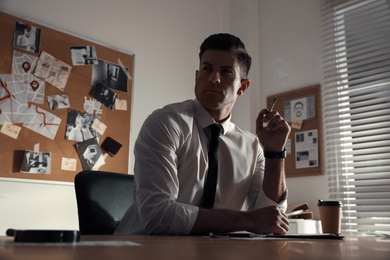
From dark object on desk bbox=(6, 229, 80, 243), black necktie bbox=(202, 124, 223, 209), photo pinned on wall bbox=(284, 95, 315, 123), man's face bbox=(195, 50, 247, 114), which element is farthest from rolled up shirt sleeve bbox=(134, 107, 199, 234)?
photo pinned on wall bbox=(284, 95, 315, 123)

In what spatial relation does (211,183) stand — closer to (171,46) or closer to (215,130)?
(215,130)

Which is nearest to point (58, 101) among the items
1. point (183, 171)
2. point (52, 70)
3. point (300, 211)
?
point (52, 70)

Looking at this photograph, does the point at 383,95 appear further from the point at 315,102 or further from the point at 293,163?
the point at 293,163

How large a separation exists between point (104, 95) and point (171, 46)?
2.75ft

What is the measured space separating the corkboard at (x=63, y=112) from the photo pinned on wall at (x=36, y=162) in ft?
0.07

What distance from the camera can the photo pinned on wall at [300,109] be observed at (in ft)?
10.5

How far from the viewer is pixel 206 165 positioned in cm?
150

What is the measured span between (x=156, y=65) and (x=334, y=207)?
81.1 inches

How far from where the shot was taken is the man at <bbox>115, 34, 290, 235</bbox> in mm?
1224

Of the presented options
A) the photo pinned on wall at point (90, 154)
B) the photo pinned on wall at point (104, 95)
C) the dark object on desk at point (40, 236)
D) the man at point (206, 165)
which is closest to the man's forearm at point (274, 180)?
the man at point (206, 165)

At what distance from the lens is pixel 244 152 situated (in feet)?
5.59

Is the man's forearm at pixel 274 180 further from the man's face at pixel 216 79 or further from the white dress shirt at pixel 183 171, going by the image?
the man's face at pixel 216 79

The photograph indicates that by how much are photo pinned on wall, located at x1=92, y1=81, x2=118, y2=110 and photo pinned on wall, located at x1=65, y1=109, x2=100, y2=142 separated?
14 centimetres

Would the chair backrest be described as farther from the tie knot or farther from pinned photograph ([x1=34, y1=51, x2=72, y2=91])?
pinned photograph ([x1=34, y1=51, x2=72, y2=91])
